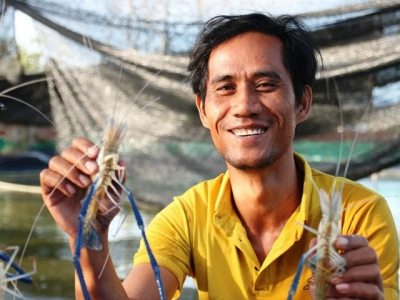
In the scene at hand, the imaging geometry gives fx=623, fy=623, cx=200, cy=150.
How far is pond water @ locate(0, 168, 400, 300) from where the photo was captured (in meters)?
3.71

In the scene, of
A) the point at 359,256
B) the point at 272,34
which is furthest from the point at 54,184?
the point at 272,34

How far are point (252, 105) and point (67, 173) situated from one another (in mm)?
518

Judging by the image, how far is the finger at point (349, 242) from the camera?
1059mm

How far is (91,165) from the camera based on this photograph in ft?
3.77

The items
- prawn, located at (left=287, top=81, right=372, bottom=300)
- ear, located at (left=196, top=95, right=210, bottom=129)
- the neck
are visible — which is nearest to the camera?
prawn, located at (left=287, top=81, right=372, bottom=300)

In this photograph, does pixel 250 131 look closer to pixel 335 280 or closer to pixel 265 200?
pixel 265 200

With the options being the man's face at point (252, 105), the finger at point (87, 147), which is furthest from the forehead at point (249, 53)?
the finger at point (87, 147)

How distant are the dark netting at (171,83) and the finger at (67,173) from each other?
2359 millimetres

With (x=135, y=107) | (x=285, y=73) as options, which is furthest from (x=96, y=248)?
(x=135, y=107)

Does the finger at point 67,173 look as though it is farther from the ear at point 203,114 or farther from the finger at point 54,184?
the ear at point 203,114

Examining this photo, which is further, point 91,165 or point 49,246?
point 49,246

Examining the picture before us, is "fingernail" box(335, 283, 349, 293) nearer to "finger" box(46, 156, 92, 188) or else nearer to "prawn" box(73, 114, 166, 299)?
"prawn" box(73, 114, 166, 299)

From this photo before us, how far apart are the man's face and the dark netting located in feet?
6.60

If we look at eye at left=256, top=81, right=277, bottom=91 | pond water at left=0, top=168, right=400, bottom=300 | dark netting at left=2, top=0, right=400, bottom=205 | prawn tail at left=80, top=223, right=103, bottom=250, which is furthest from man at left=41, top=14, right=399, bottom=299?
dark netting at left=2, top=0, right=400, bottom=205
